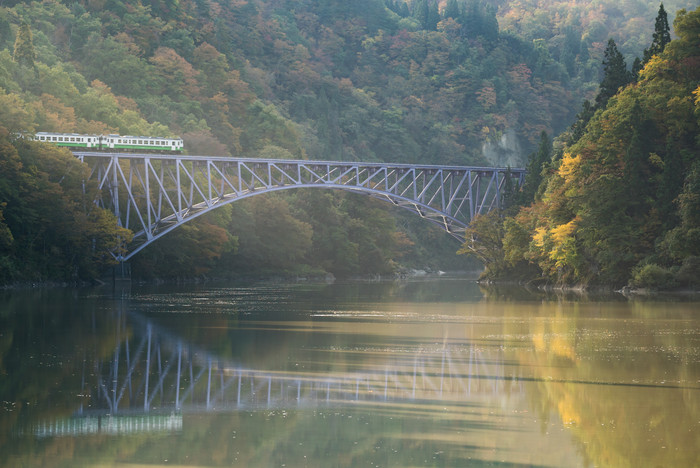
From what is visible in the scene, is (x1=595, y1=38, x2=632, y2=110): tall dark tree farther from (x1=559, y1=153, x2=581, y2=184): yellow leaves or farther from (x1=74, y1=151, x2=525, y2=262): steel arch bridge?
(x1=74, y1=151, x2=525, y2=262): steel arch bridge

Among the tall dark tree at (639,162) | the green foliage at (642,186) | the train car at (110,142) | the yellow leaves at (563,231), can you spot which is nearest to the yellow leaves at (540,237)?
the green foliage at (642,186)

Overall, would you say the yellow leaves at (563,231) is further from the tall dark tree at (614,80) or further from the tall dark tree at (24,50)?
the tall dark tree at (24,50)

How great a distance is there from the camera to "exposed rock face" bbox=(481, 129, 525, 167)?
17175 cm

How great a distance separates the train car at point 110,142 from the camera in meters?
80.5

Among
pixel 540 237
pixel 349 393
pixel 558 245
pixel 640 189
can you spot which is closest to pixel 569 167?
pixel 558 245

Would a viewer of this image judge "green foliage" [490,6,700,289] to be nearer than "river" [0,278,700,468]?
No

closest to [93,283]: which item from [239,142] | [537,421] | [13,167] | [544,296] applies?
[13,167]

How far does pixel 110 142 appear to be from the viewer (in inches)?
3295

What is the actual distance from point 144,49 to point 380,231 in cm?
3596

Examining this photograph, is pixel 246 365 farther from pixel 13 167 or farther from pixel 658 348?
pixel 13 167

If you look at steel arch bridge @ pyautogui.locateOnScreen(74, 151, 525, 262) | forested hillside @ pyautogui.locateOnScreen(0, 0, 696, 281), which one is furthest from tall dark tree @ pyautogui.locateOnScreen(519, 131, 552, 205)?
forested hillside @ pyautogui.locateOnScreen(0, 0, 696, 281)

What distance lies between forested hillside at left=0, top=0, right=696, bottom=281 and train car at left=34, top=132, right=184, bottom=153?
2.42 metres

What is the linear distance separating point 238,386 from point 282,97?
460 ft

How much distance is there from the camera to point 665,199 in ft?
204
